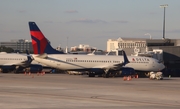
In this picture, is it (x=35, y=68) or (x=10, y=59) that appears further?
(x=10, y=59)

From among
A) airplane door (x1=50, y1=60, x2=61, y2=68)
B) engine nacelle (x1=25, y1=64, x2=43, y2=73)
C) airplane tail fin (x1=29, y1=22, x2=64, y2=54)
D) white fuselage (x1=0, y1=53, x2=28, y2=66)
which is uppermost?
airplane tail fin (x1=29, y1=22, x2=64, y2=54)

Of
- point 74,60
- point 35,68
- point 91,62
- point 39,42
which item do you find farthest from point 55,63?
point 35,68

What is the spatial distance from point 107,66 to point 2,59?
20.0 m

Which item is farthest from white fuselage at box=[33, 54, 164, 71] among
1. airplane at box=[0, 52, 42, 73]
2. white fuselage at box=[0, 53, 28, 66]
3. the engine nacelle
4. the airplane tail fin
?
white fuselage at box=[0, 53, 28, 66]

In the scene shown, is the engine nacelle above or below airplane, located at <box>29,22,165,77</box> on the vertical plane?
below

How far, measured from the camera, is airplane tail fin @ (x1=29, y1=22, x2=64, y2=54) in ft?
196

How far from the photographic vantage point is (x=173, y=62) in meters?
80.2

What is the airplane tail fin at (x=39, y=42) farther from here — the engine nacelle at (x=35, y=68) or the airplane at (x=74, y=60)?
the engine nacelle at (x=35, y=68)

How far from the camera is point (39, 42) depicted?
60.0 m

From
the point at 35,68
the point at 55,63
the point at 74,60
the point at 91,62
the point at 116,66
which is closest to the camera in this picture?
the point at 55,63

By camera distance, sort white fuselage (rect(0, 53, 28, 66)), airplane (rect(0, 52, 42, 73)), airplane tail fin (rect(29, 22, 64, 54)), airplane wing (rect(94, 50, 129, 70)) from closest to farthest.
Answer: airplane wing (rect(94, 50, 129, 70)) → airplane tail fin (rect(29, 22, 64, 54)) → airplane (rect(0, 52, 42, 73)) → white fuselage (rect(0, 53, 28, 66))

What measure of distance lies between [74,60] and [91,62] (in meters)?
2.59

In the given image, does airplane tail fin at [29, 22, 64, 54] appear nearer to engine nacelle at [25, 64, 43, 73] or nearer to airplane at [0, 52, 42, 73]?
engine nacelle at [25, 64, 43, 73]

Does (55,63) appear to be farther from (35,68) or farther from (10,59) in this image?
(10,59)
